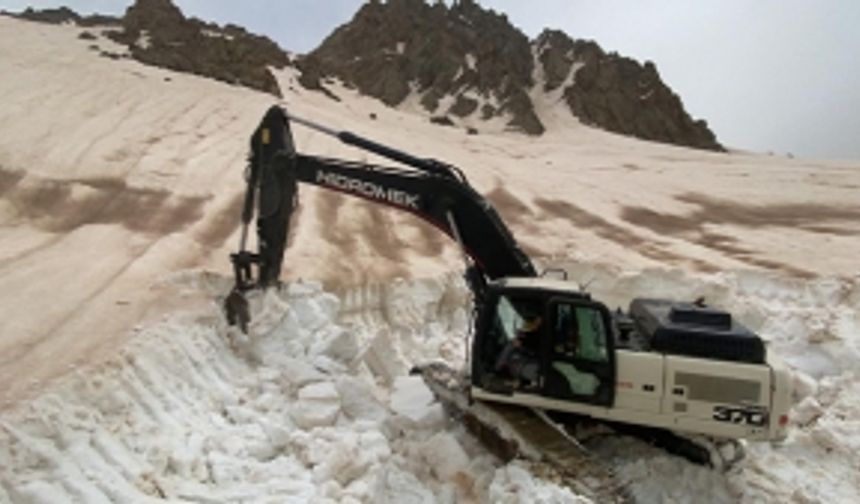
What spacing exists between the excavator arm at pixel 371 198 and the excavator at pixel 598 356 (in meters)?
0.02

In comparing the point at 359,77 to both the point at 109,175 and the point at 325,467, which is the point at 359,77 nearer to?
the point at 109,175

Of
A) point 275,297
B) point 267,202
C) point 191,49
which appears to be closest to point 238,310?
point 275,297

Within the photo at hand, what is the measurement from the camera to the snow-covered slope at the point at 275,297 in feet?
19.7

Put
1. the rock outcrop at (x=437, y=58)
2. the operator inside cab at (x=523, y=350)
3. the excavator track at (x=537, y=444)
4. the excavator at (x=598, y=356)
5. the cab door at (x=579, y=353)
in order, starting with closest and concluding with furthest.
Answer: the excavator track at (x=537, y=444)
the excavator at (x=598, y=356)
the cab door at (x=579, y=353)
the operator inside cab at (x=523, y=350)
the rock outcrop at (x=437, y=58)

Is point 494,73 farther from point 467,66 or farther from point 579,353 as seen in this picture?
point 579,353

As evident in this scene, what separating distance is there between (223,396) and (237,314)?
1.49 m

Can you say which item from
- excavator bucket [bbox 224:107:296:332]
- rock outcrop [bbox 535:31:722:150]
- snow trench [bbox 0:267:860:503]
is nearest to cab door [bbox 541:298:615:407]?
snow trench [bbox 0:267:860:503]

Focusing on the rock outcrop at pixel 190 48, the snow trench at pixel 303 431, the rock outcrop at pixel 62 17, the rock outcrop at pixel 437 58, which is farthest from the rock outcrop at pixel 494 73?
the snow trench at pixel 303 431

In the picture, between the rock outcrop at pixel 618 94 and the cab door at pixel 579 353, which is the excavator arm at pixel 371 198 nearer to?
the cab door at pixel 579 353

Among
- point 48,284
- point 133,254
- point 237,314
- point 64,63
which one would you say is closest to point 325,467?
point 237,314

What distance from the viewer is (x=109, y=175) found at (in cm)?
1552

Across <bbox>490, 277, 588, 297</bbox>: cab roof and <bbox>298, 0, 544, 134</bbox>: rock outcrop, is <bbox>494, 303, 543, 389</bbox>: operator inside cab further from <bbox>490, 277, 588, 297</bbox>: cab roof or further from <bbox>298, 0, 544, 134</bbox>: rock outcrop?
<bbox>298, 0, 544, 134</bbox>: rock outcrop

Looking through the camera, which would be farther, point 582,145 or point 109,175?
point 582,145

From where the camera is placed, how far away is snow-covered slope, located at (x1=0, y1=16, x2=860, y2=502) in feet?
19.7
